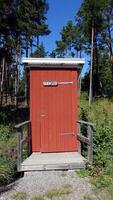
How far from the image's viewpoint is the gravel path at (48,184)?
6.59 meters

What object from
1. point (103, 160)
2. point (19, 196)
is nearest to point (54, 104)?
point (103, 160)

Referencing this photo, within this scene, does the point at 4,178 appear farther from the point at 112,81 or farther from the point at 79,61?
the point at 112,81

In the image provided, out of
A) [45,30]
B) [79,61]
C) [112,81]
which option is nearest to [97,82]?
[112,81]

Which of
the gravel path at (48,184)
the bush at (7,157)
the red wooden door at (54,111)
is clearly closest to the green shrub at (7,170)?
the bush at (7,157)

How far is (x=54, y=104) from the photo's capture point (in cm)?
931

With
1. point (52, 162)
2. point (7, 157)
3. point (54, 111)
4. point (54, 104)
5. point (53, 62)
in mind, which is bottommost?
point (52, 162)

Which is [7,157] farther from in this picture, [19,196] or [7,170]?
[19,196]

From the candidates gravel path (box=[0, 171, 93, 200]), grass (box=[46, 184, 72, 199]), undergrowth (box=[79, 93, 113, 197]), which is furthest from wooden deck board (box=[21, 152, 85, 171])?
grass (box=[46, 184, 72, 199])

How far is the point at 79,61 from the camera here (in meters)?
9.12

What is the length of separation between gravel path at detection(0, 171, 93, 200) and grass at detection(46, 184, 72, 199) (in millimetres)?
65

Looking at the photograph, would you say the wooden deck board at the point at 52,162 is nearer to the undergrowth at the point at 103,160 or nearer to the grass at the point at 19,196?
the undergrowth at the point at 103,160

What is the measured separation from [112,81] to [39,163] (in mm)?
36790

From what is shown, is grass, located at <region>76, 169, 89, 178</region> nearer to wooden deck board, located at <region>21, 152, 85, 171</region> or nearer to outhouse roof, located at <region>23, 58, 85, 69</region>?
wooden deck board, located at <region>21, 152, 85, 171</region>

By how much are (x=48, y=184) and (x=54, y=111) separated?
265 cm
